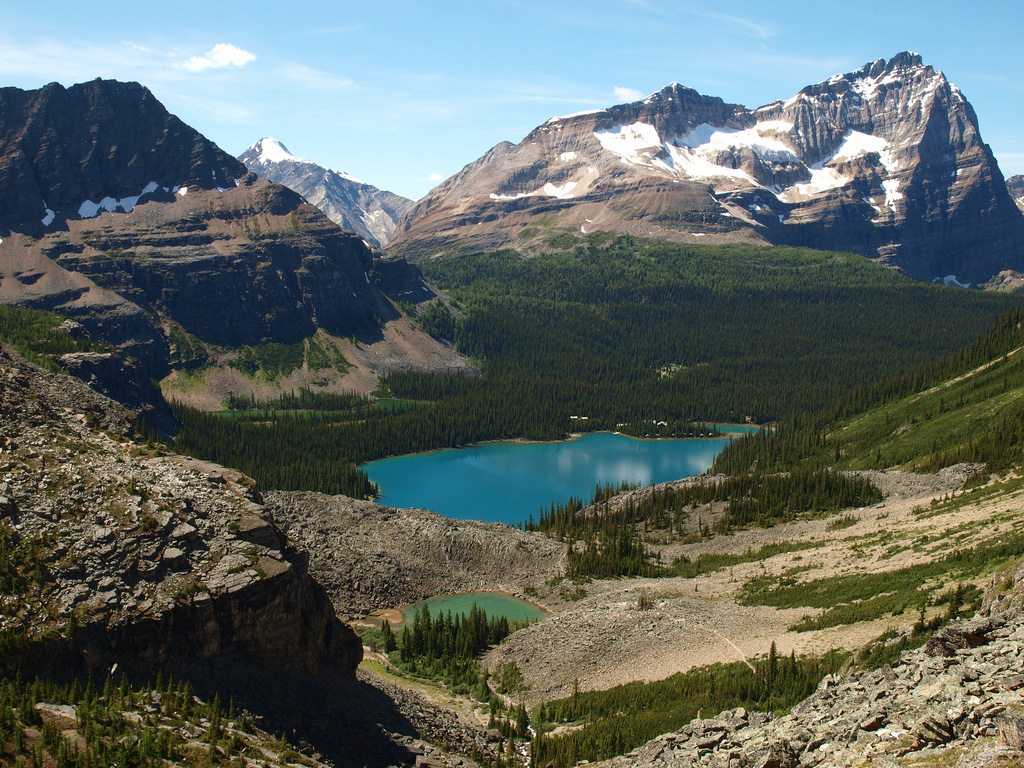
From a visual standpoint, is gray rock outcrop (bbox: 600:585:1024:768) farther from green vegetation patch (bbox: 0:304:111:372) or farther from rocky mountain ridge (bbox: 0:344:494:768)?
green vegetation patch (bbox: 0:304:111:372)

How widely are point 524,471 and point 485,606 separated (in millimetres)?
67220

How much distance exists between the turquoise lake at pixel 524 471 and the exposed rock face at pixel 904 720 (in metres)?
74.9

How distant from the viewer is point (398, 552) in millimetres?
72062

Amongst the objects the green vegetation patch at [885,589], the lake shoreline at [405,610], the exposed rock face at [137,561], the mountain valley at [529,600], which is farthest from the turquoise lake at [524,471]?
the exposed rock face at [137,561]

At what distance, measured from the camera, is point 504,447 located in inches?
6132

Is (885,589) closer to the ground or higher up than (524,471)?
higher up

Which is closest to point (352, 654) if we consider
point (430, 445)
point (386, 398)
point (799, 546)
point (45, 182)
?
point (799, 546)

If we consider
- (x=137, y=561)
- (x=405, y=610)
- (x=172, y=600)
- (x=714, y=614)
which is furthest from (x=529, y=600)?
(x=137, y=561)

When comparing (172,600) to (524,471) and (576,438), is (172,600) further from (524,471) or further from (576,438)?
(576,438)

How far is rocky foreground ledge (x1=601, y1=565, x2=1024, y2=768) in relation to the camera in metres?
20.2

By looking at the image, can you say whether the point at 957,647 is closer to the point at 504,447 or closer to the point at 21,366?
the point at 21,366

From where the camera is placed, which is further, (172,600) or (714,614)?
(714,614)

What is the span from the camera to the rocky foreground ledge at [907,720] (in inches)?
795

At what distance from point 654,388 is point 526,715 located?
501 feet
